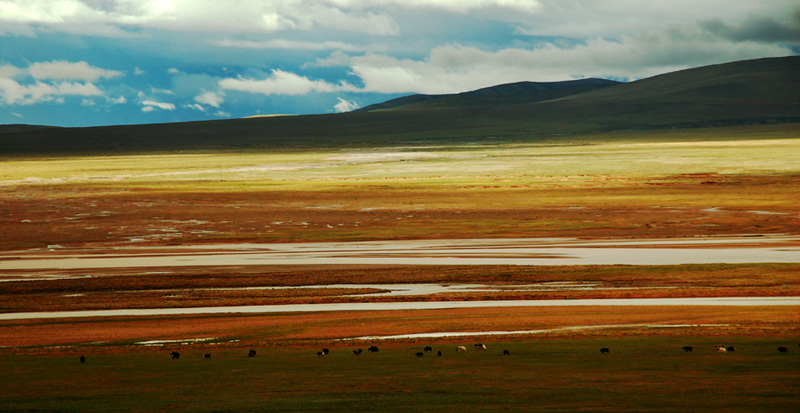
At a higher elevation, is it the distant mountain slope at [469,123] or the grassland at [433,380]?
the distant mountain slope at [469,123]

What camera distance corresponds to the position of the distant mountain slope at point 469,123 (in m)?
135

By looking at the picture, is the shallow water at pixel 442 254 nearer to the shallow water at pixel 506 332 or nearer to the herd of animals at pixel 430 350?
the shallow water at pixel 506 332

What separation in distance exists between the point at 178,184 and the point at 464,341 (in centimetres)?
5625

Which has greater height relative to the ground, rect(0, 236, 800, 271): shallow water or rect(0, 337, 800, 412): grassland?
rect(0, 337, 800, 412): grassland

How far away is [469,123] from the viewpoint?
521 ft

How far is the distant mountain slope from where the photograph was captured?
444 ft

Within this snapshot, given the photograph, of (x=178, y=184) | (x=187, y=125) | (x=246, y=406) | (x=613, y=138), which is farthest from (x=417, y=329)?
(x=187, y=125)

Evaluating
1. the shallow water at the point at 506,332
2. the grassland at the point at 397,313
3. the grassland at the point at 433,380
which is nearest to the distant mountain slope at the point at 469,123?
the grassland at the point at 397,313

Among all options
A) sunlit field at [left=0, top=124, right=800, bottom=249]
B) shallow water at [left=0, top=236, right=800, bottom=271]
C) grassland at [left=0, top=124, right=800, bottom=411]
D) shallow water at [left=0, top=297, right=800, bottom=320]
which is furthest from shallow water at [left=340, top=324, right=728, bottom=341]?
sunlit field at [left=0, top=124, right=800, bottom=249]

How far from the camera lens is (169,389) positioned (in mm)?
10883

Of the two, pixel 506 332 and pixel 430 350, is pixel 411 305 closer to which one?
pixel 506 332

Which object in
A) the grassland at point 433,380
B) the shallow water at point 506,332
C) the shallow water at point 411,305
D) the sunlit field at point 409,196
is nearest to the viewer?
the grassland at point 433,380

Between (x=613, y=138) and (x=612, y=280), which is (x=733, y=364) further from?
(x=613, y=138)

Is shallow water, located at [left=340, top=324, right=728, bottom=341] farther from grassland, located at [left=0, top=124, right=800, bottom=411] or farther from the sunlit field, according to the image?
the sunlit field
